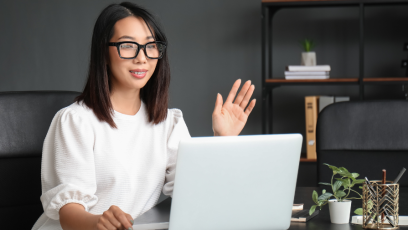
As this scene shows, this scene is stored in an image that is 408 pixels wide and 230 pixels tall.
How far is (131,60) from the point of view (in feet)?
4.20

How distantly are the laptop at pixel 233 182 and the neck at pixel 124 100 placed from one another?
590mm

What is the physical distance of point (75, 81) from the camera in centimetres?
316

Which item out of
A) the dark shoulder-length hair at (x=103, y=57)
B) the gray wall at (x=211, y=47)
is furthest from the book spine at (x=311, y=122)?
the dark shoulder-length hair at (x=103, y=57)

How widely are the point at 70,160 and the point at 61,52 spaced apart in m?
2.19

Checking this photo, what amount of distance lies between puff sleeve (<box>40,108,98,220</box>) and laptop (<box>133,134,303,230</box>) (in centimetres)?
39

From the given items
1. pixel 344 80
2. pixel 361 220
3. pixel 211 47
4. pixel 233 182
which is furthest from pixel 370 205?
pixel 211 47

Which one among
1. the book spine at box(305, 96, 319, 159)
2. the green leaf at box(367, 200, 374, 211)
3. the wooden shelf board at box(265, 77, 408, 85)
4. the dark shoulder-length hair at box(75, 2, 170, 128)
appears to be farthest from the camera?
the book spine at box(305, 96, 319, 159)

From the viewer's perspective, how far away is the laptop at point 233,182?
0.80 meters

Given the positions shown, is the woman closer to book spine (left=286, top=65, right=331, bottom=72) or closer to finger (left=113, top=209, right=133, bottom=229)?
finger (left=113, top=209, right=133, bottom=229)

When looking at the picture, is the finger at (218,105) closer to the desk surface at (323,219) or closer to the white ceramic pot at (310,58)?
the desk surface at (323,219)

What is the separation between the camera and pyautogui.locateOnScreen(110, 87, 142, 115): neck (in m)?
1.35

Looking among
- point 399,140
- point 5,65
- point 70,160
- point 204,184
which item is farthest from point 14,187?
point 5,65

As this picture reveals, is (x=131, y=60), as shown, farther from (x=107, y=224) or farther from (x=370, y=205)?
(x=370, y=205)

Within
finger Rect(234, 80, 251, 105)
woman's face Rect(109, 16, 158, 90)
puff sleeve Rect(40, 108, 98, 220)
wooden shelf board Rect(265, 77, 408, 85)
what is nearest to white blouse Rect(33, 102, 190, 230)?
puff sleeve Rect(40, 108, 98, 220)
